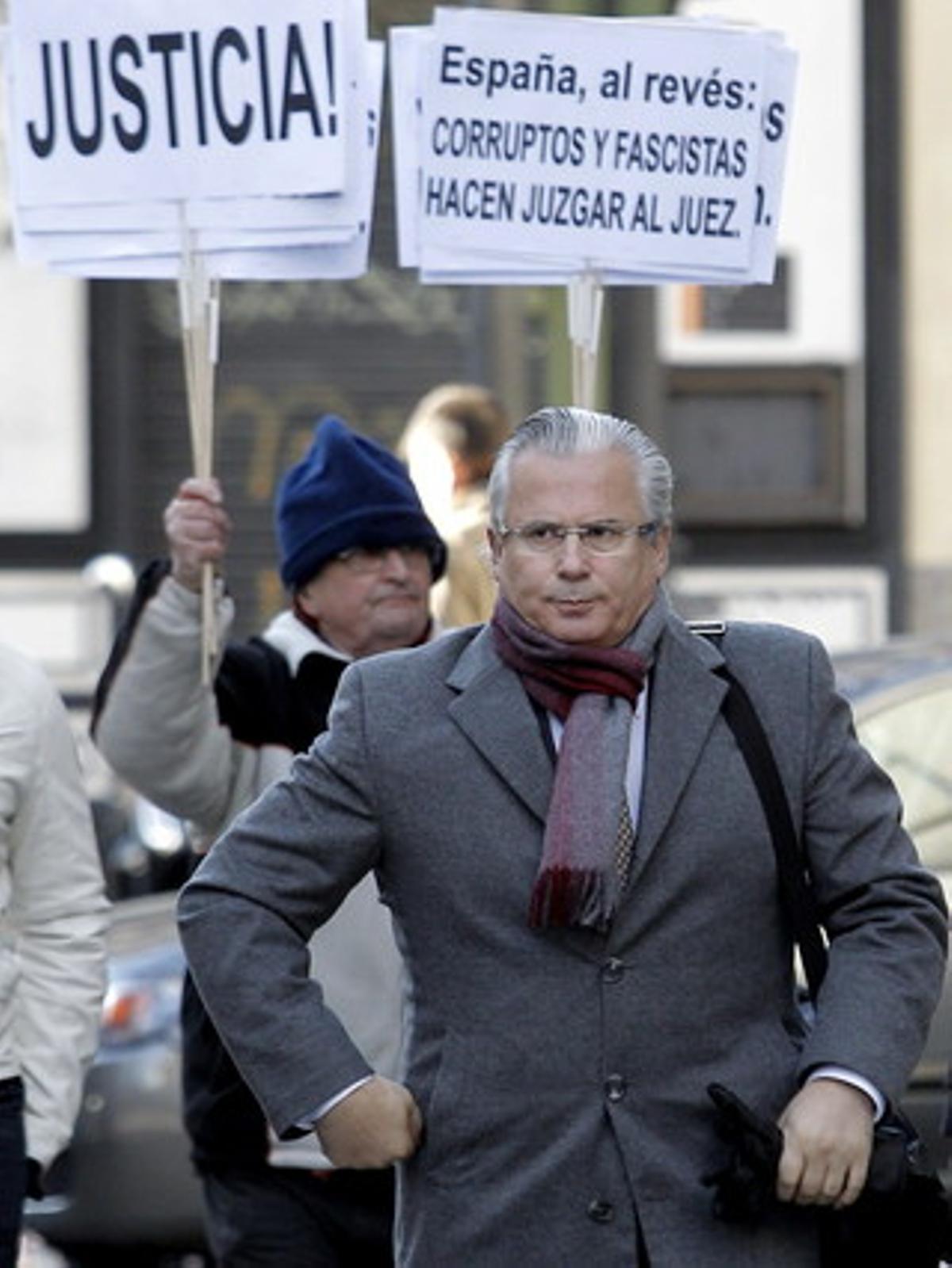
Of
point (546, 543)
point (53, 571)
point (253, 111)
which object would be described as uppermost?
point (253, 111)

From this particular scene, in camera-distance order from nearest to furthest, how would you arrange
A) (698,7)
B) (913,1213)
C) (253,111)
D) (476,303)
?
1. (913,1213)
2. (253,111)
3. (476,303)
4. (698,7)

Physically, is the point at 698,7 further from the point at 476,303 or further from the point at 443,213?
the point at 443,213

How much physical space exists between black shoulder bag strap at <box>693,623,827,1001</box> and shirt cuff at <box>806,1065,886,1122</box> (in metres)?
0.16

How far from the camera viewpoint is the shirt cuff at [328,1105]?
4285mm

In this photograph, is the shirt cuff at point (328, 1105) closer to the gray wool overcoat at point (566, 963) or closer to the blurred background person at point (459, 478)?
the gray wool overcoat at point (566, 963)

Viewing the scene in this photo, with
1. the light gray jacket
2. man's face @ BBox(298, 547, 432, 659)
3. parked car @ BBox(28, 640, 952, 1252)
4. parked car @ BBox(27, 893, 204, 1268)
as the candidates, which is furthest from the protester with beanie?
parked car @ BBox(27, 893, 204, 1268)

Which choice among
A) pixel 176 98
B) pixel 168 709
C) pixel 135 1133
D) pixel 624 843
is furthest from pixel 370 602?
pixel 135 1133

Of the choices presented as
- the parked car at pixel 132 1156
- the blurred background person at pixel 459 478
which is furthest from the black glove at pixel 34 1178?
the parked car at pixel 132 1156

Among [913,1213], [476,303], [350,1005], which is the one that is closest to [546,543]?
[913,1213]

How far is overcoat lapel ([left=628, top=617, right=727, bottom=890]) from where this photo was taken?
430cm

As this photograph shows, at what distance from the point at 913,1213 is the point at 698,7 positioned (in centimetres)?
1237

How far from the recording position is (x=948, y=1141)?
6.16 meters

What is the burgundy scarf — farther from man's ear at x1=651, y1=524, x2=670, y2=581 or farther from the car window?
the car window

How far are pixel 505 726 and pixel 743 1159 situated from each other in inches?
21.9
